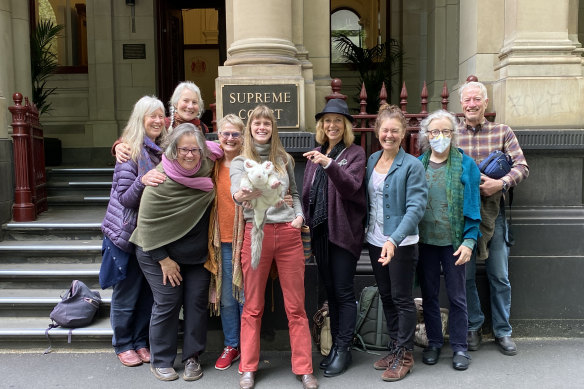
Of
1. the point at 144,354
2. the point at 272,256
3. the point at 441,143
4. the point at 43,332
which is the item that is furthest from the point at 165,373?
the point at 441,143

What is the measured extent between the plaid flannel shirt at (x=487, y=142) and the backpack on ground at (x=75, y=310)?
11.9ft

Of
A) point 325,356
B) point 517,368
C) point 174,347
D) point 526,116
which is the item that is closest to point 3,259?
point 174,347

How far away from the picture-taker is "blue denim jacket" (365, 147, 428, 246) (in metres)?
3.88

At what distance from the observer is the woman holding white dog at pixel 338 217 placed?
13.3 feet

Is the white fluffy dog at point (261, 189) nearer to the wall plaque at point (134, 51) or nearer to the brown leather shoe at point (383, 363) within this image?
the brown leather shoe at point (383, 363)

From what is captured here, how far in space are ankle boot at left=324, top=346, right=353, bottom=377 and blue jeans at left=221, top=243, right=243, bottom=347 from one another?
0.81 meters

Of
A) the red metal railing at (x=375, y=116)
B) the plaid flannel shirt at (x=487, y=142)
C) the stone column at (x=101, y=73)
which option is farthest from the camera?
the stone column at (x=101, y=73)

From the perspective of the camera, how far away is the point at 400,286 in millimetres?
4031

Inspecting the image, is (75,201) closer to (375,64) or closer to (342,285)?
(342,285)

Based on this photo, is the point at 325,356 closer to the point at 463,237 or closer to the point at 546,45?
the point at 463,237

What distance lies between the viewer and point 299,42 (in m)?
5.69

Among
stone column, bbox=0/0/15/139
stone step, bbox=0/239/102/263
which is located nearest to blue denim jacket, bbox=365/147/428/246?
stone step, bbox=0/239/102/263

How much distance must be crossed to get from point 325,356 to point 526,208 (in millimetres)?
2434

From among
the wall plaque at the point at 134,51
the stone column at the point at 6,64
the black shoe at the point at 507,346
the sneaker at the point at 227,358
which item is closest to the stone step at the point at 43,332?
the sneaker at the point at 227,358
